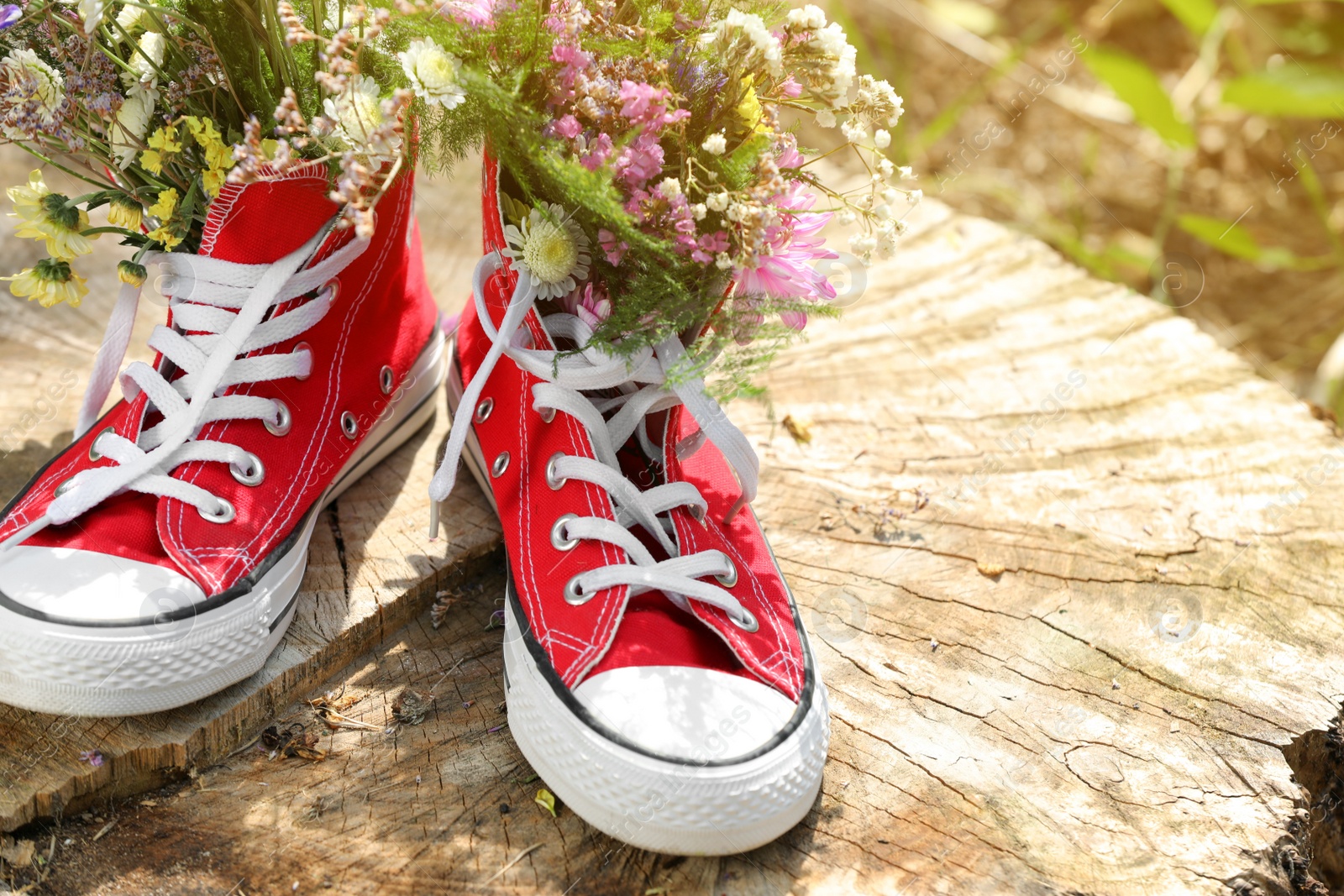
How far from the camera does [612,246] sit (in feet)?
4.02

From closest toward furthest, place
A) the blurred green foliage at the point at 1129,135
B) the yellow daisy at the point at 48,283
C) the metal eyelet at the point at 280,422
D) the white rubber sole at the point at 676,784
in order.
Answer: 1. the white rubber sole at the point at 676,784
2. the yellow daisy at the point at 48,283
3. the metal eyelet at the point at 280,422
4. the blurred green foliage at the point at 1129,135

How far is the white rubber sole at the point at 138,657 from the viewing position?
115 centimetres

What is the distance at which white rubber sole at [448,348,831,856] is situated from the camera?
42.7 inches

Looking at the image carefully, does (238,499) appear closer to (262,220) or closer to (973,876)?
(262,220)

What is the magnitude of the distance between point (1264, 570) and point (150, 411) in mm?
1697

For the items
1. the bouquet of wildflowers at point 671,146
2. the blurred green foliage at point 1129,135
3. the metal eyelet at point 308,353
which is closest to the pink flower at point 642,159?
the bouquet of wildflowers at point 671,146

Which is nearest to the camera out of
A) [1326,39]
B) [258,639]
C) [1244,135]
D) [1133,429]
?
[258,639]

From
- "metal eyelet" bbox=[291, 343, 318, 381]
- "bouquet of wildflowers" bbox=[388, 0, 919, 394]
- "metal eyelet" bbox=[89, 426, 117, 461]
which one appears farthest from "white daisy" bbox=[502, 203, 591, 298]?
"metal eyelet" bbox=[89, 426, 117, 461]

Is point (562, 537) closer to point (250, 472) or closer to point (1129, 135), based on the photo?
point (250, 472)

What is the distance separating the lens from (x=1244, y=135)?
155 inches

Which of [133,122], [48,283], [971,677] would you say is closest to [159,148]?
[133,122]

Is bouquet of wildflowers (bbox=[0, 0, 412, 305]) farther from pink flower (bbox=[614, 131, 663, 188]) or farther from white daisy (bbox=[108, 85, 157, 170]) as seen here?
pink flower (bbox=[614, 131, 663, 188])

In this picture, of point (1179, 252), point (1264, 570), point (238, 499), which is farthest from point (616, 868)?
point (1179, 252)

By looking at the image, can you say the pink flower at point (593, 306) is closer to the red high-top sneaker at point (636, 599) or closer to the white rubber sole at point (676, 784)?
the red high-top sneaker at point (636, 599)
